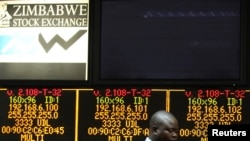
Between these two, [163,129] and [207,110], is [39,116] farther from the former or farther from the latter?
[163,129]

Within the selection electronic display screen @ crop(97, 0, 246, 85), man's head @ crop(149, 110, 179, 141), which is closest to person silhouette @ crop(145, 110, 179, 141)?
man's head @ crop(149, 110, 179, 141)

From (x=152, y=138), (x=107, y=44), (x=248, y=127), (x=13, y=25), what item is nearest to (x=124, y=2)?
(x=107, y=44)

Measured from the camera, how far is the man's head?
2621 mm

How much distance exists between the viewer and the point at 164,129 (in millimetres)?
2650

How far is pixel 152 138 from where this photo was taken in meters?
2.66

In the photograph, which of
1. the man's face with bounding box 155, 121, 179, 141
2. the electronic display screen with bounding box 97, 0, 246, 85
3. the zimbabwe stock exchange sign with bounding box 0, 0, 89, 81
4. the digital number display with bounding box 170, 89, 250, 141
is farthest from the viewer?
the zimbabwe stock exchange sign with bounding box 0, 0, 89, 81

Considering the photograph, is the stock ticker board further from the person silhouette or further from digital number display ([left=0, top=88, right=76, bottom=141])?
the person silhouette

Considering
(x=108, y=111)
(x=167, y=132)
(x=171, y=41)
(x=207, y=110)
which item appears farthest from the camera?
(x=171, y=41)

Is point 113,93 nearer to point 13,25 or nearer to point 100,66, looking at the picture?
point 100,66

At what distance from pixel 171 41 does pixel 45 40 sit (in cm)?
117

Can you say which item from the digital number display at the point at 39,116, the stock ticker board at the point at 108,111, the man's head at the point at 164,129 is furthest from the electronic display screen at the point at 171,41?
the man's head at the point at 164,129

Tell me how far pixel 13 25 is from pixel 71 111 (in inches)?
40.7

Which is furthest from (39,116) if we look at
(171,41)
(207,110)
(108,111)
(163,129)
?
(163,129)

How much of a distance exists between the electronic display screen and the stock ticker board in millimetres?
181
